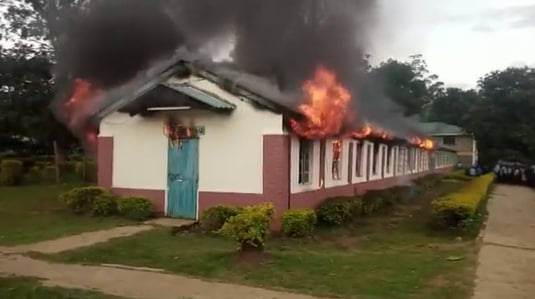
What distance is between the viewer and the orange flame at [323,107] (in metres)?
14.3

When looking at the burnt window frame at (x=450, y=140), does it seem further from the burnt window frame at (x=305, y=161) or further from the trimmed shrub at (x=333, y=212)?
the trimmed shrub at (x=333, y=212)

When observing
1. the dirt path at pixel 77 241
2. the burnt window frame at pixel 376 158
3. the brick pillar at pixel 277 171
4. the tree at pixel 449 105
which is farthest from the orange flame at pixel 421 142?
the tree at pixel 449 105

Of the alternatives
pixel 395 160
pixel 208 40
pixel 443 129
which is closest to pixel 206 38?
pixel 208 40

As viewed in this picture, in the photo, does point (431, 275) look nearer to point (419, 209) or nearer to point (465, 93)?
point (419, 209)

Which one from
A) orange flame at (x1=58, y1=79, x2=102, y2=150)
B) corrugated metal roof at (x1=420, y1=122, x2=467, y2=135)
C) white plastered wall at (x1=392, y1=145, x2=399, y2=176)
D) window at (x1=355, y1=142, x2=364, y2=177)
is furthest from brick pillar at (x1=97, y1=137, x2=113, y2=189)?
corrugated metal roof at (x1=420, y1=122, x2=467, y2=135)

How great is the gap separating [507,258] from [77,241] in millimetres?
8367

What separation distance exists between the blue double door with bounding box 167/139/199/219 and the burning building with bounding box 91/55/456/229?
3cm

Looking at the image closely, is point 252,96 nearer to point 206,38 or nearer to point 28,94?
point 206,38

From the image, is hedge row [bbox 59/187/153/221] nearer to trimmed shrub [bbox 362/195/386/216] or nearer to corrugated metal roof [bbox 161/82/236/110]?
corrugated metal roof [bbox 161/82/236/110]

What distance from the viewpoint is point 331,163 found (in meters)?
17.4

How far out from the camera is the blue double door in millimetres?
14812

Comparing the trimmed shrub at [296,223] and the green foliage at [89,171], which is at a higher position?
the green foliage at [89,171]

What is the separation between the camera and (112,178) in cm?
1597

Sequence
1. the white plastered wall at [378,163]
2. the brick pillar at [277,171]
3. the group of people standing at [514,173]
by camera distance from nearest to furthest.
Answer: the brick pillar at [277,171], the white plastered wall at [378,163], the group of people standing at [514,173]
